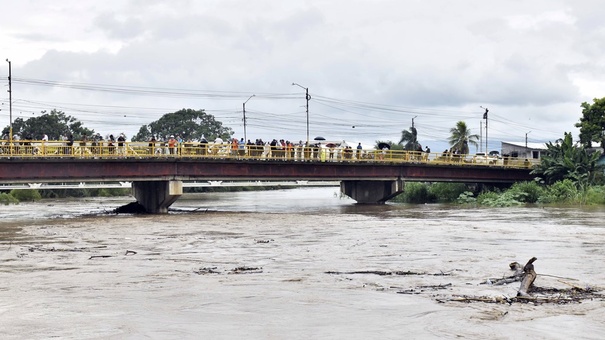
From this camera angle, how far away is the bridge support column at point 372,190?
7581cm

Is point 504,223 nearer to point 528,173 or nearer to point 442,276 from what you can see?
point 442,276

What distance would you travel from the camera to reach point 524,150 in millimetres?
100688

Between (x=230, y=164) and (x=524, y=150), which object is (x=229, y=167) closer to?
(x=230, y=164)

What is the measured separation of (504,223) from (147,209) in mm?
26245

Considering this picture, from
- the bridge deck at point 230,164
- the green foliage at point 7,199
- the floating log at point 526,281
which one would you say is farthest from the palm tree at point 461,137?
the floating log at point 526,281

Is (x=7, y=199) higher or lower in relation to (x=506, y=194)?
lower

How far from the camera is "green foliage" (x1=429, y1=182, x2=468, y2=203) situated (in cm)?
8262

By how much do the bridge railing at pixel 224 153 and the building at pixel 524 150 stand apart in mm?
15171

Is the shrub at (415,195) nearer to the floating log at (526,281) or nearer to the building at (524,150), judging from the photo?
the building at (524,150)

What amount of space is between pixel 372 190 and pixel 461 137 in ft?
161

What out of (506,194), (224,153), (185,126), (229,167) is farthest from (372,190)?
(185,126)

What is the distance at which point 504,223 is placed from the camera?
46.3 metres

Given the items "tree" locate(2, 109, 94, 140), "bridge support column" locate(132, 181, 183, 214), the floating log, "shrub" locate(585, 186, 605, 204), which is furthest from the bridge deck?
"tree" locate(2, 109, 94, 140)

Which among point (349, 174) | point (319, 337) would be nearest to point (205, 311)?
point (319, 337)
